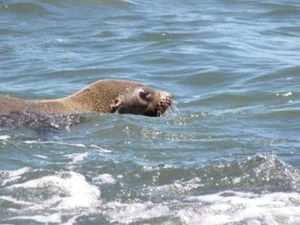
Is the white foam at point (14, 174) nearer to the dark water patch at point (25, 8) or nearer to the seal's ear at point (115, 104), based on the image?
the seal's ear at point (115, 104)

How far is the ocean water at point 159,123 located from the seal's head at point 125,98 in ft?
1.01

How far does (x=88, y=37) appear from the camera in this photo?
65.9 ft

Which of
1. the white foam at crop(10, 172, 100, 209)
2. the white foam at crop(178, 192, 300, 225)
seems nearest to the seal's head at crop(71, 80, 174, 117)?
the white foam at crop(10, 172, 100, 209)

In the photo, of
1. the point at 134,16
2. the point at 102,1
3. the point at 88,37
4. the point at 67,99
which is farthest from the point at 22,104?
the point at 102,1

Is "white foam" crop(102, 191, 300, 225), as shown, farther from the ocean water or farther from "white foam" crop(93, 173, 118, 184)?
"white foam" crop(93, 173, 118, 184)

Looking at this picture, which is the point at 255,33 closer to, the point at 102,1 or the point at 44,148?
the point at 102,1

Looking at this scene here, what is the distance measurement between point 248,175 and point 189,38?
10.4 m

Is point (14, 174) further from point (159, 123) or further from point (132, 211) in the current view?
point (159, 123)

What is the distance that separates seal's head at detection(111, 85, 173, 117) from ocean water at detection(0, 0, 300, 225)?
0.89 feet

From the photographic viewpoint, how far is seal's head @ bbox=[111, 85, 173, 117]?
12859mm

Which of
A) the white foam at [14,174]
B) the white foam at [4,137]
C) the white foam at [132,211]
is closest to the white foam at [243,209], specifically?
the white foam at [132,211]

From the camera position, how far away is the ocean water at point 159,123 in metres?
8.77

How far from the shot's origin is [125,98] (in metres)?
12.9

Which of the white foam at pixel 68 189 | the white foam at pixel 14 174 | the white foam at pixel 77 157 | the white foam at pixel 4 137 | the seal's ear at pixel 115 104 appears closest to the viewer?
the white foam at pixel 68 189
